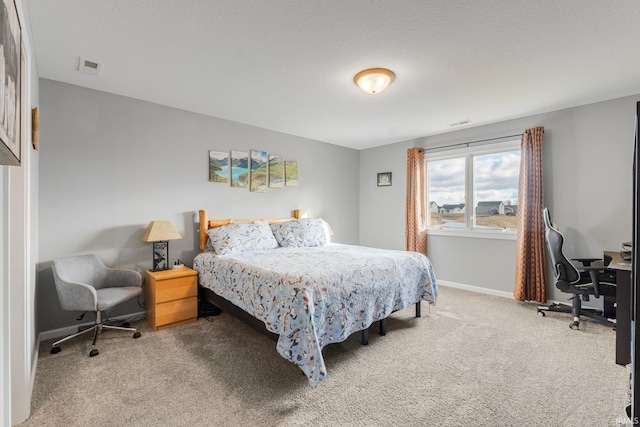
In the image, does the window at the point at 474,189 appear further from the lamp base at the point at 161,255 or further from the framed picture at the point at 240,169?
the lamp base at the point at 161,255

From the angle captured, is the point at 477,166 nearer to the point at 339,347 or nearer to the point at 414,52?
the point at 414,52

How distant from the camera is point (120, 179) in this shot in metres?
3.28

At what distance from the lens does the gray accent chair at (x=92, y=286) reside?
8.27 feet

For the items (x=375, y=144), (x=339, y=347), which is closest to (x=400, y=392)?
(x=339, y=347)

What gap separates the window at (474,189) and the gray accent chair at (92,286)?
4346mm

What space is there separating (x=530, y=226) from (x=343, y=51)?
10.9 feet

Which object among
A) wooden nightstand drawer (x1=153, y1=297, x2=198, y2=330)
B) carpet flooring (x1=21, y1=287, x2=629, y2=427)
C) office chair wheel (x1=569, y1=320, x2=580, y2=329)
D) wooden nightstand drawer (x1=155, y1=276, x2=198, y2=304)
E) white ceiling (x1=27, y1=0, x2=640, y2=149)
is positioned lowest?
carpet flooring (x1=21, y1=287, x2=629, y2=427)

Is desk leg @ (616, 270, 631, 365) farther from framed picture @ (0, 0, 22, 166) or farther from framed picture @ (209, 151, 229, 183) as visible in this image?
framed picture @ (209, 151, 229, 183)

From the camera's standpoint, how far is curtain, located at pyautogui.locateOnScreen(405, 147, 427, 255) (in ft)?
16.3

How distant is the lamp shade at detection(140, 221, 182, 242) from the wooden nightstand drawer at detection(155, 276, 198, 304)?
1.53 feet

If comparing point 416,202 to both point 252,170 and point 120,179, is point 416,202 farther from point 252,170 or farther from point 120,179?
point 120,179

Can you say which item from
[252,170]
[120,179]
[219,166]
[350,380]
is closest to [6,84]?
[350,380]

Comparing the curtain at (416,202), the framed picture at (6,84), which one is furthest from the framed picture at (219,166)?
the curtain at (416,202)

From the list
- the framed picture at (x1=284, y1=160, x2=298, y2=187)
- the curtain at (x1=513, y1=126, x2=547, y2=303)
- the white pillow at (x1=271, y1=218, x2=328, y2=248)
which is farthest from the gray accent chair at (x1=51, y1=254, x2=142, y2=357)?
the curtain at (x1=513, y1=126, x2=547, y2=303)
